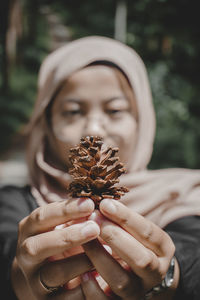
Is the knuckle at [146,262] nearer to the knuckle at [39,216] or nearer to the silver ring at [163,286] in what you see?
the silver ring at [163,286]

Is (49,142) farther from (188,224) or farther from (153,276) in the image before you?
(153,276)

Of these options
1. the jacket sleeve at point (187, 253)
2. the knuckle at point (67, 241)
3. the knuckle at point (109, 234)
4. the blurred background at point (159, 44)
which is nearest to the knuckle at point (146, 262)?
the knuckle at point (109, 234)

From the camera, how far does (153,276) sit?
2.87 feet

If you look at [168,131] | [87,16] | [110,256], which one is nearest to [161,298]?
[110,256]

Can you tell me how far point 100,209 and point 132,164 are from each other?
1157mm

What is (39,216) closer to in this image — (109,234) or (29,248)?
(29,248)

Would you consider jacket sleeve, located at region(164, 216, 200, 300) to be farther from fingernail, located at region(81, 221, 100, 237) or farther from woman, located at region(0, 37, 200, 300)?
fingernail, located at region(81, 221, 100, 237)

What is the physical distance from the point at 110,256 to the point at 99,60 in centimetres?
129

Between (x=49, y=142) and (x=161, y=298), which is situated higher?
(x=49, y=142)

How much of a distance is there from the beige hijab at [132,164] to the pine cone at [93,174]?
82 cm

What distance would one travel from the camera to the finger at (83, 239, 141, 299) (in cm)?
85

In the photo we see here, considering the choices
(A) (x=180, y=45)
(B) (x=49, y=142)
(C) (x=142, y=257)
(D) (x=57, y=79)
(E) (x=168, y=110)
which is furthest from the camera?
(E) (x=168, y=110)

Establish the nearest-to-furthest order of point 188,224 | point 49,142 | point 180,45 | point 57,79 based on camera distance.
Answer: point 188,224 → point 57,79 → point 49,142 → point 180,45

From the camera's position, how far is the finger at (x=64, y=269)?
86 centimetres
